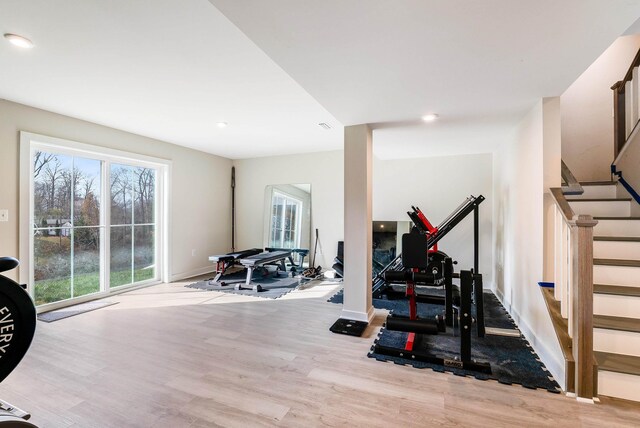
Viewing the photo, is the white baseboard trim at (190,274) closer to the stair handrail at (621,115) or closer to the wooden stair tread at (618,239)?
the wooden stair tread at (618,239)

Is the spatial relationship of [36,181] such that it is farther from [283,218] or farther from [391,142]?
[391,142]

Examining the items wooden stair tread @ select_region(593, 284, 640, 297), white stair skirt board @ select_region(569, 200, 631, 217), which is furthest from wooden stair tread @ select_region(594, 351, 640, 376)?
white stair skirt board @ select_region(569, 200, 631, 217)

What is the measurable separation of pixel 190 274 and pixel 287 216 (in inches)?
89.0

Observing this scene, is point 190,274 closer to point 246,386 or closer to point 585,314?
point 246,386

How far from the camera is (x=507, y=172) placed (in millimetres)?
3570

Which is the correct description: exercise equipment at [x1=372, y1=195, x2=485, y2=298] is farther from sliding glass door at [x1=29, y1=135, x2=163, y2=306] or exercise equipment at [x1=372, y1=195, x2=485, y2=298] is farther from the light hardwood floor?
sliding glass door at [x1=29, y1=135, x2=163, y2=306]

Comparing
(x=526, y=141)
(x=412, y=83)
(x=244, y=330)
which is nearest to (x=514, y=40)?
(x=412, y=83)

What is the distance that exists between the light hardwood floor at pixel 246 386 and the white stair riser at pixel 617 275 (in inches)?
35.4

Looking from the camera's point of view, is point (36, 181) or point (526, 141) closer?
point (526, 141)

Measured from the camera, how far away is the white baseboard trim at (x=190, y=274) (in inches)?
205

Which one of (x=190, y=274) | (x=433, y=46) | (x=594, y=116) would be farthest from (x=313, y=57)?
(x=190, y=274)

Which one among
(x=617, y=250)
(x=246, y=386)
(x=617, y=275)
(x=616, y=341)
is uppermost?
(x=617, y=250)

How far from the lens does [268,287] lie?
15.5 ft

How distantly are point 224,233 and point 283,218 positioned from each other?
58.4 inches
